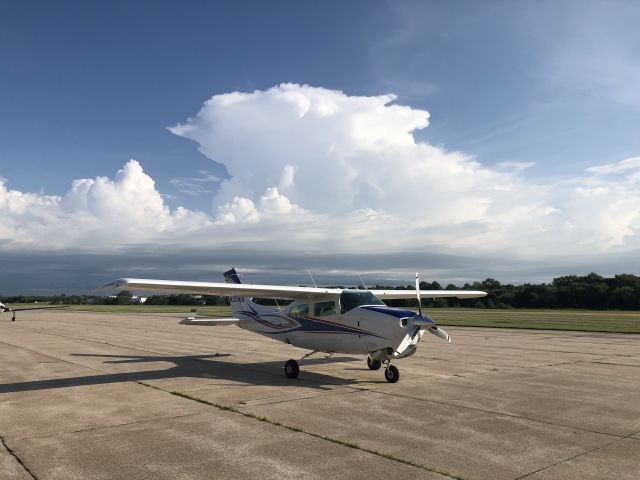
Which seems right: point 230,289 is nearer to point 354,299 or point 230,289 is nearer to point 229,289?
point 229,289

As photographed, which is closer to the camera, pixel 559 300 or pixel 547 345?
pixel 547 345

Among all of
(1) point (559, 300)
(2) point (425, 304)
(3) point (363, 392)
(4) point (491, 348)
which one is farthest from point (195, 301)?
(3) point (363, 392)

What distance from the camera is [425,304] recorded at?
88812 mm

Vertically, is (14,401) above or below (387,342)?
below

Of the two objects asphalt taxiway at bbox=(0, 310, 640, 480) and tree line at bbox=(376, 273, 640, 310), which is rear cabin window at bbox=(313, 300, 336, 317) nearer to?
asphalt taxiway at bbox=(0, 310, 640, 480)

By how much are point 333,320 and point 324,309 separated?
0.50 m

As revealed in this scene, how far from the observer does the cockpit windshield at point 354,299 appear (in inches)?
524

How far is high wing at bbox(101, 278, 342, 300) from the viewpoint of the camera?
1181 cm

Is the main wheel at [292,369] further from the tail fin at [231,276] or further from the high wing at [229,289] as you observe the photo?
the tail fin at [231,276]

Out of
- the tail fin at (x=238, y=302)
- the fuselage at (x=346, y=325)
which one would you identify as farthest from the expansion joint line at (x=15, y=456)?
the tail fin at (x=238, y=302)

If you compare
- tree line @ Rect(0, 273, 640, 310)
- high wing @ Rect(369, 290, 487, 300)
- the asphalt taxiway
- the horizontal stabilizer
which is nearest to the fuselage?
the asphalt taxiway

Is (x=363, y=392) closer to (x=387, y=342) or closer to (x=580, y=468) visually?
(x=387, y=342)

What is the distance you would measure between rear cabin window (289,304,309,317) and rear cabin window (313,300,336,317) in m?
0.41

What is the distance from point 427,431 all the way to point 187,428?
396 cm
